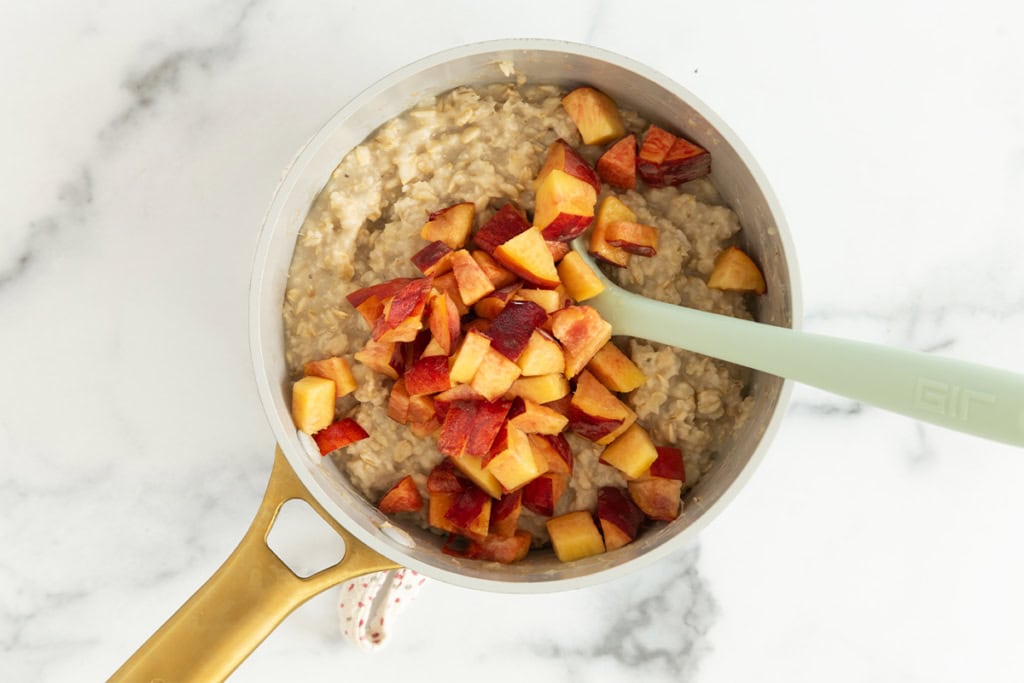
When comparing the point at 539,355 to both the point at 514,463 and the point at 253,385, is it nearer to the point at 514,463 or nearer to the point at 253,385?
the point at 514,463

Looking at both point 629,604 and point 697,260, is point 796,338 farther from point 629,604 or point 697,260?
point 629,604

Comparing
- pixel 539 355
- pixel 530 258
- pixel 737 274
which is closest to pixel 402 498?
pixel 539 355

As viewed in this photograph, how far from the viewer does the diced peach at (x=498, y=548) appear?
162 centimetres

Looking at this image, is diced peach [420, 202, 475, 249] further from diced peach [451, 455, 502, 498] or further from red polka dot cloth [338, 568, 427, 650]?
red polka dot cloth [338, 568, 427, 650]

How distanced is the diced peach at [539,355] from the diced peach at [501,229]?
195 millimetres

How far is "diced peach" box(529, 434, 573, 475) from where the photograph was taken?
156cm

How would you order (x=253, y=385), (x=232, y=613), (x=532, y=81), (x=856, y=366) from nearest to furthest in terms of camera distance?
(x=856, y=366), (x=232, y=613), (x=532, y=81), (x=253, y=385)

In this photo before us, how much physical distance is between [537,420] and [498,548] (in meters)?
0.27

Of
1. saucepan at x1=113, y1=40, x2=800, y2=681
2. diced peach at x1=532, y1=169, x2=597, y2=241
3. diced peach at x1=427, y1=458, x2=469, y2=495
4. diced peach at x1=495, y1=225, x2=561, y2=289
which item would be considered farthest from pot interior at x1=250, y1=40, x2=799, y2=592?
diced peach at x1=495, y1=225, x2=561, y2=289

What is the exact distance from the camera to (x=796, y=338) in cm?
131

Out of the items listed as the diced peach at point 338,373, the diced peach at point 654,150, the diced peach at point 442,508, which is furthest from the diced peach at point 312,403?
the diced peach at point 654,150

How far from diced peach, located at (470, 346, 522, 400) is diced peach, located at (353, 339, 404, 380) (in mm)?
155

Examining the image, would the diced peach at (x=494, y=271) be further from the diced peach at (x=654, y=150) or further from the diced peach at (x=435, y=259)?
the diced peach at (x=654, y=150)

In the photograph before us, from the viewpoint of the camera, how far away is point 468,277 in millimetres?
1515
